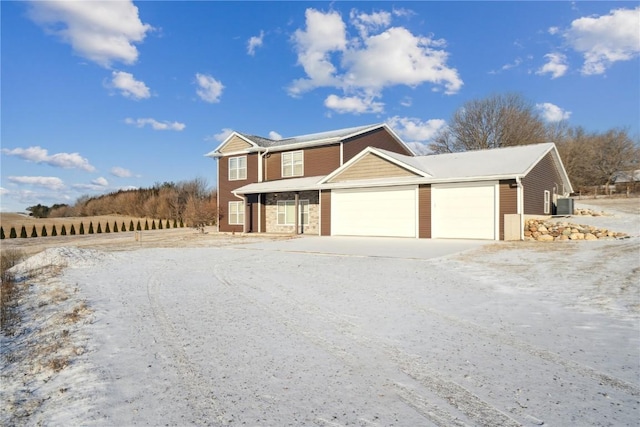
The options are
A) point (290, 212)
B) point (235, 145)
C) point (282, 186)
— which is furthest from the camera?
point (235, 145)

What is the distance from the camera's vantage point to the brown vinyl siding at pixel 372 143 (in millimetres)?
21906

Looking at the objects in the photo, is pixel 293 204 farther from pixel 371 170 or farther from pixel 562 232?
pixel 562 232

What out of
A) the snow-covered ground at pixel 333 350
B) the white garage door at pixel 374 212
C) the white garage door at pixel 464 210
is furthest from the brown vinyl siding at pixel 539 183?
the snow-covered ground at pixel 333 350

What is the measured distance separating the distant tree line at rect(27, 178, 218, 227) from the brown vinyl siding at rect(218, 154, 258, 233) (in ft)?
41.4

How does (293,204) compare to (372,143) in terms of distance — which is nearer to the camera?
(293,204)

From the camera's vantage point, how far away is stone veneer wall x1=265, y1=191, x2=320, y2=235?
2150 cm

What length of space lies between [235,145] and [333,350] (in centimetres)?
2293

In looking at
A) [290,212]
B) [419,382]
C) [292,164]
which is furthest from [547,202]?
[419,382]

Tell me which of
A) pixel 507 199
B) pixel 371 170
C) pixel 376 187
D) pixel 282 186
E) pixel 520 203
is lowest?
pixel 520 203

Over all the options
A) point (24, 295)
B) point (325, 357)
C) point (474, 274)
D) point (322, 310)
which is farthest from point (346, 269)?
point (24, 295)

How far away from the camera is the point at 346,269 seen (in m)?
9.16

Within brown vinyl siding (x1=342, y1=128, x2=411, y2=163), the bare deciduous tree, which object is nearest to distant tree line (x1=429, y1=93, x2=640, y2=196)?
the bare deciduous tree

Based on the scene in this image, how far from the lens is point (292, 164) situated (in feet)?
77.2

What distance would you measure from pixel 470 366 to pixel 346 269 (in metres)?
5.59
